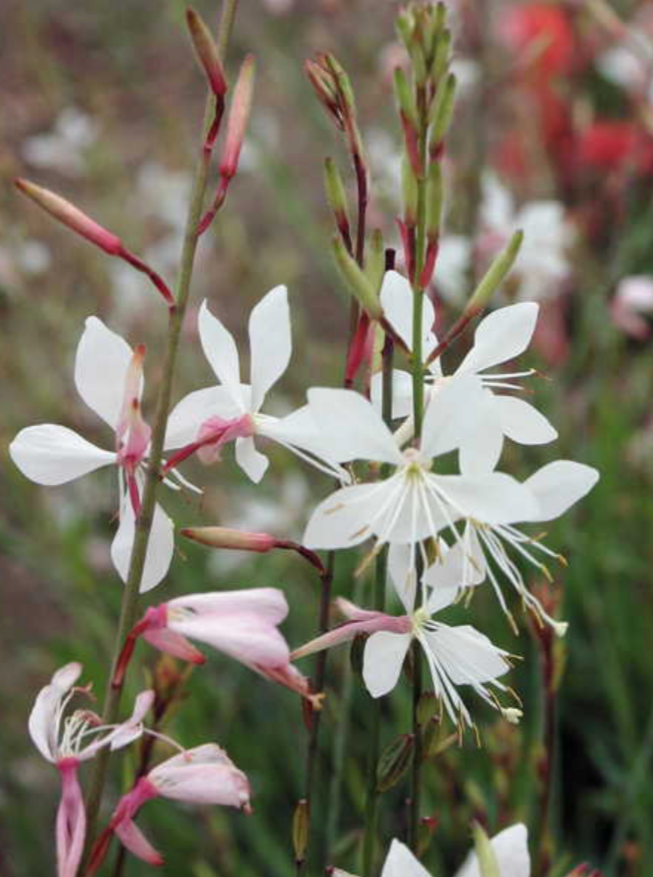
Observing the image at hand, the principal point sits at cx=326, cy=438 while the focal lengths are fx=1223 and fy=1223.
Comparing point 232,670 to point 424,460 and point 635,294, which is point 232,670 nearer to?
point 635,294

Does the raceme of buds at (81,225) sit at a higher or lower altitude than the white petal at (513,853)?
higher

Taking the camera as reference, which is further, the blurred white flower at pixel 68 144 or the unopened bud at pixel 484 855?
the blurred white flower at pixel 68 144

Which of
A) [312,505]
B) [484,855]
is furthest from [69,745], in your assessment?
[312,505]

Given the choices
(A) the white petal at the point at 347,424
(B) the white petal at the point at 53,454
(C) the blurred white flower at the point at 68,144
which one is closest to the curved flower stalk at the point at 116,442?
(B) the white petal at the point at 53,454

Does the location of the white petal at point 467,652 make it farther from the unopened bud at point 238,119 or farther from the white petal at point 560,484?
the unopened bud at point 238,119

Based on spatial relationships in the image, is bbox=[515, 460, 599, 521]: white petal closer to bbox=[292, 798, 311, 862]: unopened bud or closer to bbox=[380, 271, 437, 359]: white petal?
bbox=[380, 271, 437, 359]: white petal

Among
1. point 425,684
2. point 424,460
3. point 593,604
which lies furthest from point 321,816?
point 424,460
